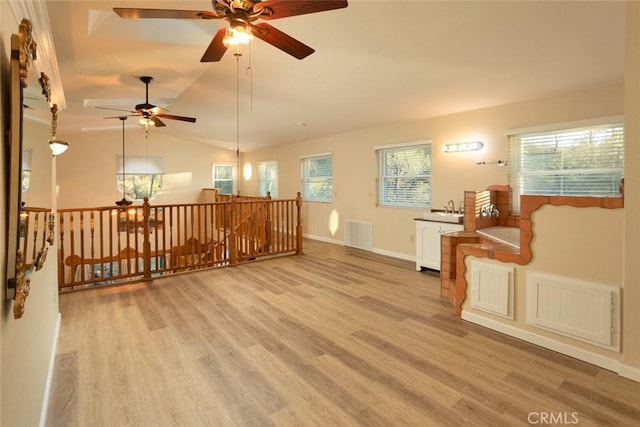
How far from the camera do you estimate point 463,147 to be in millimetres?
4793

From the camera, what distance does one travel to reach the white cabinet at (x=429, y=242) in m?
4.78

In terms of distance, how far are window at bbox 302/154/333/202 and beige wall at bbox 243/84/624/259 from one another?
184mm

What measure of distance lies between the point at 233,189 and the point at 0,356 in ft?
32.6

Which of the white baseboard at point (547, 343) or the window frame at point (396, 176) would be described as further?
the window frame at point (396, 176)

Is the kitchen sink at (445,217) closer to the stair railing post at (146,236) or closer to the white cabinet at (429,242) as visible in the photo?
the white cabinet at (429,242)

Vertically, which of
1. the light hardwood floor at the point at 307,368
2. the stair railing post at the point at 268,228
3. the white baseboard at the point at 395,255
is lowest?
the light hardwood floor at the point at 307,368

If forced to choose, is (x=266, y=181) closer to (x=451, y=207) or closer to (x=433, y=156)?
(x=433, y=156)

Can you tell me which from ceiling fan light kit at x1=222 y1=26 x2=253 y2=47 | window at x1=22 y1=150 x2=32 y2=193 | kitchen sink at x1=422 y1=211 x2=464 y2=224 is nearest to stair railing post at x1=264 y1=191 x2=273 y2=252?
kitchen sink at x1=422 y1=211 x2=464 y2=224

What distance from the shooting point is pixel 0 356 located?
1117 mm

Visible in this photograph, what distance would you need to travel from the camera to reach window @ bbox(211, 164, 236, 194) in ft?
33.9

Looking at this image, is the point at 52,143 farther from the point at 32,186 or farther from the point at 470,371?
the point at 470,371

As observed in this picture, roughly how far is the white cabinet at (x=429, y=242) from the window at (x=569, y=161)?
980mm

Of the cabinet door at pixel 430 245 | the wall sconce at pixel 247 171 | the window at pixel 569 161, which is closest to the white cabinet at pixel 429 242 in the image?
the cabinet door at pixel 430 245

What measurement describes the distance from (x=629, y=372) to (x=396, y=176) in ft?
14.0
